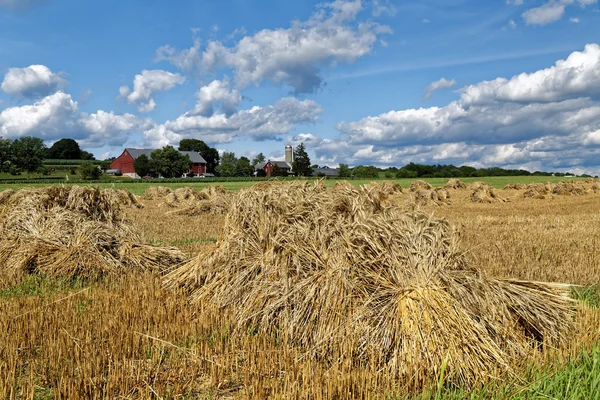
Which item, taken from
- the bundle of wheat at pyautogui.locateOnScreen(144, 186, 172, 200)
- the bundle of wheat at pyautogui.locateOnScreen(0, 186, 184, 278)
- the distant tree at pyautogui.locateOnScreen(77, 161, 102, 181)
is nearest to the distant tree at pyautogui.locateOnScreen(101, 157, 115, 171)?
the distant tree at pyautogui.locateOnScreen(77, 161, 102, 181)

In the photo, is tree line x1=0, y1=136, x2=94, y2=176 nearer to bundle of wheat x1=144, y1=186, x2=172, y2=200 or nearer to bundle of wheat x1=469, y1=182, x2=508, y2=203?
bundle of wheat x1=144, y1=186, x2=172, y2=200

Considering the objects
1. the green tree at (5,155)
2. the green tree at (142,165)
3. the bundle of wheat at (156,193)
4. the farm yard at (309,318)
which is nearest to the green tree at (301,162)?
the green tree at (142,165)

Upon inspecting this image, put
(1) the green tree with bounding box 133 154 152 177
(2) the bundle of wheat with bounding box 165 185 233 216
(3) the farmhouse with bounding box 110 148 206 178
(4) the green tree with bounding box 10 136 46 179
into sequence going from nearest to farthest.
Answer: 1. (2) the bundle of wheat with bounding box 165 185 233 216
2. (4) the green tree with bounding box 10 136 46 179
3. (1) the green tree with bounding box 133 154 152 177
4. (3) the farmhouse with bounding box 110 148 206 178

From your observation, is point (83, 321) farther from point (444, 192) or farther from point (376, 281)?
point (444, 192)

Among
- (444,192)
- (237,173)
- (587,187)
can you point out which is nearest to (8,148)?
(237,173)

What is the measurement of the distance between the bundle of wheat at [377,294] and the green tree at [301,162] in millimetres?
105215

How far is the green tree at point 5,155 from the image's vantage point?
85.9m

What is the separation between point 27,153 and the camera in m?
88.8

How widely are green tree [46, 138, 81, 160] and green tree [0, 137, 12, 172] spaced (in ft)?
176

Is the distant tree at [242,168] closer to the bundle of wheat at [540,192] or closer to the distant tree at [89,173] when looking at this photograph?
the distant tree at [89,173]

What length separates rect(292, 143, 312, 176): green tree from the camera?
115 meters

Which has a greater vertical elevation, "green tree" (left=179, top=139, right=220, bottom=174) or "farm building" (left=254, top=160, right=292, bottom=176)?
"green tree" (left=179, top=139, right=220, bottom=174)

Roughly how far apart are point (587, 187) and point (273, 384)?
118 feet

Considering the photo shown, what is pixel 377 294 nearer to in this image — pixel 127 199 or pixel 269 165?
pixel 127 199
